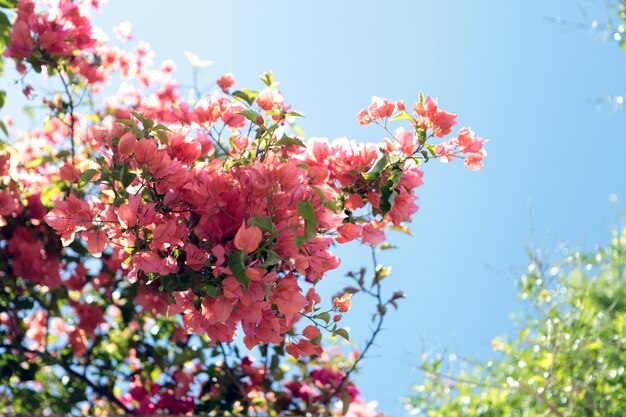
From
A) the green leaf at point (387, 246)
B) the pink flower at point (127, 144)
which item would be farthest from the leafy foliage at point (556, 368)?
the pink flower at point (127, 144)

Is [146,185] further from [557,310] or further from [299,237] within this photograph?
[557,310]

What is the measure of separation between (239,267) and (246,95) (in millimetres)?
415

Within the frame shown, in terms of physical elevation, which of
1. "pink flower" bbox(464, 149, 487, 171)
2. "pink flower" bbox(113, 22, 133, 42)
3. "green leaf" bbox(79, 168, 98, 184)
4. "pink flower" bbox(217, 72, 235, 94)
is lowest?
"green leaf" bbox(79, 168, 98, 184)

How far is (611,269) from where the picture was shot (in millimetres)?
3543

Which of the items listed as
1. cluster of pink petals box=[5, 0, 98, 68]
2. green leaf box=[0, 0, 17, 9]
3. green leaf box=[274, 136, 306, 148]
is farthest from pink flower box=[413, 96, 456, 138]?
green leaf box=[0, 0, 17, 9]

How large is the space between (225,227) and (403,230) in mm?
637

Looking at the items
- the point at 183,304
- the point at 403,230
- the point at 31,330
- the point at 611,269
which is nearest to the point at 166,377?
the point at 31,330

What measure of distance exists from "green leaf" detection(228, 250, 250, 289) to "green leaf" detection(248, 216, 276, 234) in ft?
0.14

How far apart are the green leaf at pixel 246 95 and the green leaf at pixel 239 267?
0.38 metres

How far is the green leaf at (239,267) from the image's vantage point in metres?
0.93

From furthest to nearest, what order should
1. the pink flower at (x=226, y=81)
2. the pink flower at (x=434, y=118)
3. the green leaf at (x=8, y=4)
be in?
the green leaf at (x=8, y=4) → the pink flower at (x=226, y=81) → the pink flower at (x=434, y=118)

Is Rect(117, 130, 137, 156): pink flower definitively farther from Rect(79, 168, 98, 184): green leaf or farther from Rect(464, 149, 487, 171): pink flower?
Rect(464, 149, 487, 171): pink flower

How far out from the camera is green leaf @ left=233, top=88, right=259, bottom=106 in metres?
1.22

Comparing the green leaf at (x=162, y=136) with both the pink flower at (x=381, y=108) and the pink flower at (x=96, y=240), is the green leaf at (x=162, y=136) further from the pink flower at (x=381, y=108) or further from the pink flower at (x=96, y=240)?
the pink flower at (x=381, y=108)
